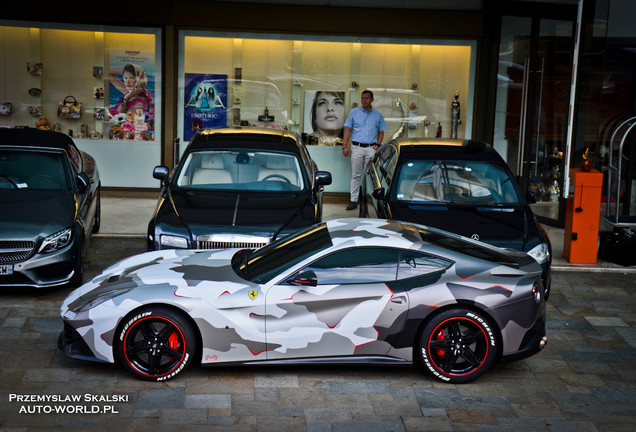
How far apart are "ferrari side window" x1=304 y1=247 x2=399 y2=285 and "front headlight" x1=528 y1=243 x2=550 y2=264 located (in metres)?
2.72

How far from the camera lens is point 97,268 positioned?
1066cm

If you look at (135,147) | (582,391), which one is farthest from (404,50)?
(582,391)

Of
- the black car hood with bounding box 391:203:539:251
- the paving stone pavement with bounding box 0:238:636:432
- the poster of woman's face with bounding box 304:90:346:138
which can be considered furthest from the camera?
the poster of woman's face with bounding box 304:90:346:138

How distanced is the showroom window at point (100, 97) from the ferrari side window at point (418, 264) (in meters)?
9.24

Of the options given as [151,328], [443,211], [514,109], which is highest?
[514,109]

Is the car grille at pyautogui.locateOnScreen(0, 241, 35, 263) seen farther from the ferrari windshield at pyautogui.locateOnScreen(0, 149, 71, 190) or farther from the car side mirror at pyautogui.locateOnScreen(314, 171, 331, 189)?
the car side mirror at pyautogui.locateOnScreen(314, 171, 331, 189)

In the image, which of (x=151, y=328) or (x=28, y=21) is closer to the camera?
(x=151, y=328)

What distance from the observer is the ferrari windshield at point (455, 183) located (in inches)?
414

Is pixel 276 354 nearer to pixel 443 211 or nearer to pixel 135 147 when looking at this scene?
pixel 443 211

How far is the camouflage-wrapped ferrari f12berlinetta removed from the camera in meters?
6.95

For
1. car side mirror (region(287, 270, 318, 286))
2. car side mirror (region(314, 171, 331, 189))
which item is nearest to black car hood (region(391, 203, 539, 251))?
car side mirror (region(314, 171, 331, 189))

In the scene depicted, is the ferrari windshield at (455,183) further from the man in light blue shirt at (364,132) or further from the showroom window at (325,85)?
the showroom window at (325,85)

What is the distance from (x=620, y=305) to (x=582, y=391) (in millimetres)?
3059

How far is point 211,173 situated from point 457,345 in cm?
471
